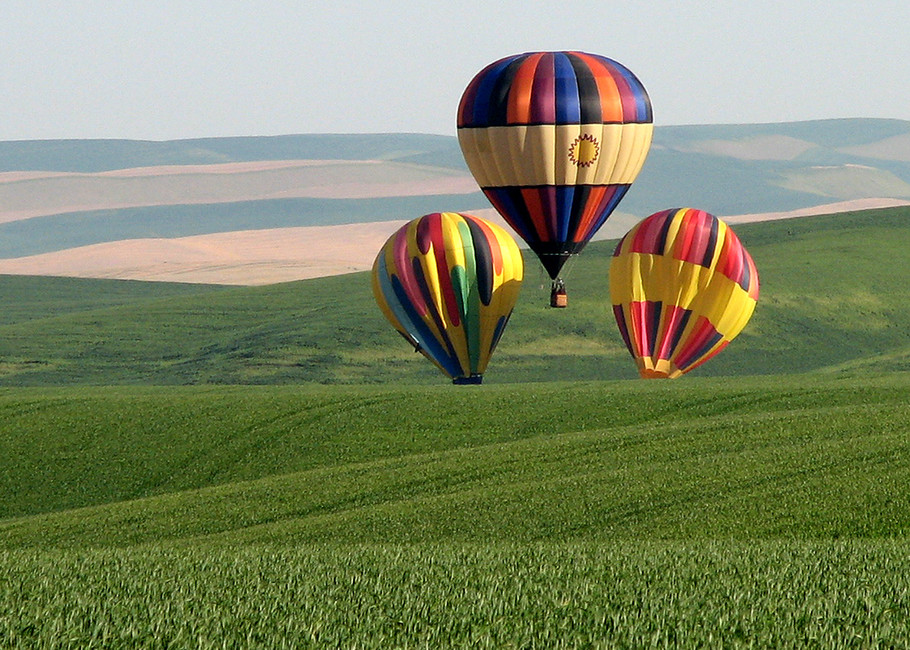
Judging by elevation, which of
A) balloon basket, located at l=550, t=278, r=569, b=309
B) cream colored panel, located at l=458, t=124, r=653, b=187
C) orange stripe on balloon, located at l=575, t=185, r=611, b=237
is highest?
cream colored panel, located at l=458, t=124, r=653, b=187

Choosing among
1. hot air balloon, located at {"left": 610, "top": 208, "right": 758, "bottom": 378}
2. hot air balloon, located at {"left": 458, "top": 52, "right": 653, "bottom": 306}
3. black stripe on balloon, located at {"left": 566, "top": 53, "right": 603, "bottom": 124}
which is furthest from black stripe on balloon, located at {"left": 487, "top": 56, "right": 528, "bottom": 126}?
hot air balloon, located at {"left": 610, "top": 208, "right": 758, "bottom": 378}

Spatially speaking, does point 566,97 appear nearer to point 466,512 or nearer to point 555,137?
point 555,137

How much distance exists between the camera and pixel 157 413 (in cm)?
3847

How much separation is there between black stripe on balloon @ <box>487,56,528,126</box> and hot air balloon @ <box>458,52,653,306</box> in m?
0.03

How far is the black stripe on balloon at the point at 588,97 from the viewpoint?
46375mm

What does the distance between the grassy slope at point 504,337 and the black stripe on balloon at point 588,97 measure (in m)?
17.4

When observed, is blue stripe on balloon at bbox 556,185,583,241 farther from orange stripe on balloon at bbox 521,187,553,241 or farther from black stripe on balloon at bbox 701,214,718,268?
black stripe on balloon at bbox 701,214,718,268

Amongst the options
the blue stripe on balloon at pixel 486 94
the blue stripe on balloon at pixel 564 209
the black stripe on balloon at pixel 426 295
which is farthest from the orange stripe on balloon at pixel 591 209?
the black stripe on balloon at pixel 426 295

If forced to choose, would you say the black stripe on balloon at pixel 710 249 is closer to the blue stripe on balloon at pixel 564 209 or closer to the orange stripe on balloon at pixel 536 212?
the blue stripe on balloon at pixel 564 209

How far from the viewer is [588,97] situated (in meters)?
46.4

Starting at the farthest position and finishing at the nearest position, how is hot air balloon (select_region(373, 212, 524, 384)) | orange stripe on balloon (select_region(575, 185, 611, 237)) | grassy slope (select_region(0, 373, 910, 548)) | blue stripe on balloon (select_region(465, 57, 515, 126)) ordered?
hot air balloon (select_region(373, 212, 524, 384)), orange stripe on balloon (select_region(575, 185, 611, 237)), blue stripe on balloon (select_region(465, 57, 515, 126)), grassy slope (select_region(0, 373, 910, 548))

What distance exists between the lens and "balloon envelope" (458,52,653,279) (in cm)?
4647

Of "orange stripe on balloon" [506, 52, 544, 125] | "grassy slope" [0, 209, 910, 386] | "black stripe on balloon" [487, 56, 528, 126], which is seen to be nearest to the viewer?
"orange stripe on balloon" [506, 52, 544, 125]

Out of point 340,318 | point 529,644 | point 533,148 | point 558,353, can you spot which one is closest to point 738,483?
point 529,644
